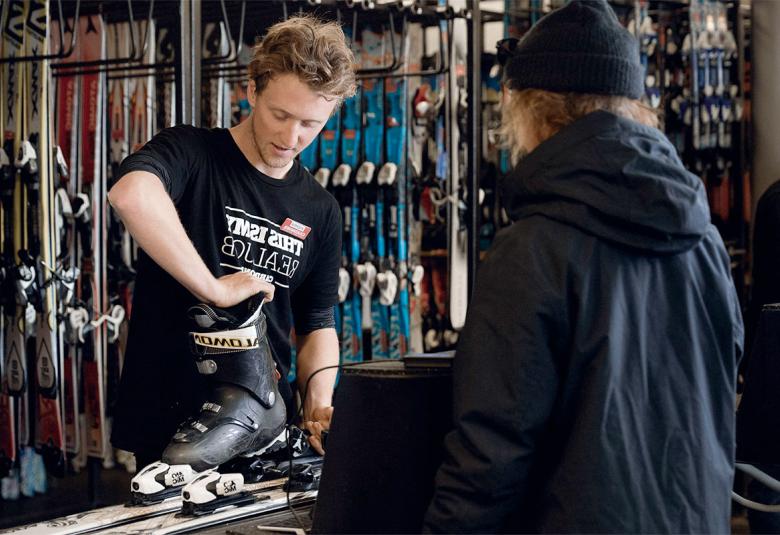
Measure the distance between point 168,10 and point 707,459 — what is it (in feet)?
12.0

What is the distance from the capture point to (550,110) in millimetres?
1376

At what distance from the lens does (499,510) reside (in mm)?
1297

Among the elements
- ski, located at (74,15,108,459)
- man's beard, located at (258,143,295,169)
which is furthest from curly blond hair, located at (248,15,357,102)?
ski, located at (74,15,108,459)

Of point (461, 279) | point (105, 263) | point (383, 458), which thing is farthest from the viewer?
point (461, 279)

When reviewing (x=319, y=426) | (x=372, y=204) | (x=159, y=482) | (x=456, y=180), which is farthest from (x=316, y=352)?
(x=456, y=180)

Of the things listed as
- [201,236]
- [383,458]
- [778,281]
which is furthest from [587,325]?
[778,281]

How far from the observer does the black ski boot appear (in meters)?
1.91

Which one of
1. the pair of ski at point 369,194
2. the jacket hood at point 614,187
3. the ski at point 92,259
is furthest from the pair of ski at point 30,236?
the jacket hood at point 614,187

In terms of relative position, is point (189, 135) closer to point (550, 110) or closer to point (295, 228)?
point (295, 228)

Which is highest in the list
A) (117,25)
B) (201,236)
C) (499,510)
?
(117,25)

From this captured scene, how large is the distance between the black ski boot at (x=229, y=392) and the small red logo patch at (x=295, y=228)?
1.07ft

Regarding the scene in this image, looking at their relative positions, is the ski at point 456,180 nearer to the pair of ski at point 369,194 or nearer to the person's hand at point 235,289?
the pair of ski at point 369,194

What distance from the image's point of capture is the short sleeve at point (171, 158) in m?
2.08

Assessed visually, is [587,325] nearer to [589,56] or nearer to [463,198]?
[589,56]
